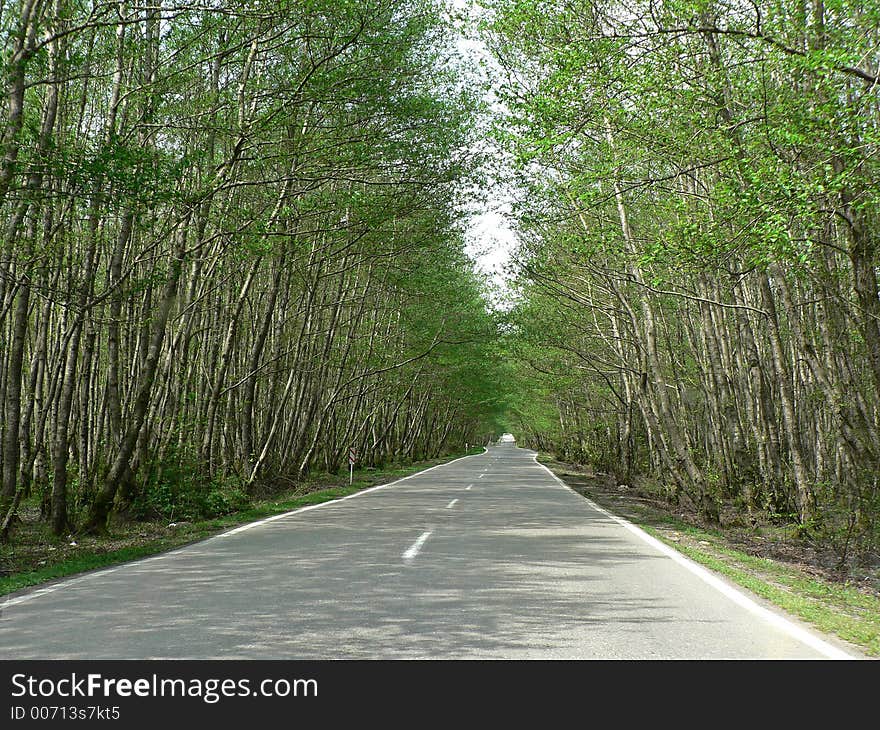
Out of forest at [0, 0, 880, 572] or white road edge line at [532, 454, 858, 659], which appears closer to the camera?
white road edge line at [532, 454, 858, 659]

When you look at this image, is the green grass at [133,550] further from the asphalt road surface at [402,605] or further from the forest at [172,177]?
the forest at [172,177]

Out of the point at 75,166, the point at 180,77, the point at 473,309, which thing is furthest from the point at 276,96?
the point at 473,309

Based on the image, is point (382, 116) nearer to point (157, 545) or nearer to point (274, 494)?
point (157, 545)

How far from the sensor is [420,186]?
16.8 m

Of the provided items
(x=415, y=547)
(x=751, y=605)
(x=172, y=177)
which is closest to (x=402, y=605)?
(x=751, y=605)

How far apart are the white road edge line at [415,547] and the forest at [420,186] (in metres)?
5.24

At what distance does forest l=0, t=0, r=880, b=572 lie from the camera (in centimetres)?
938

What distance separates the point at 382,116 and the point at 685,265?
22.7 feet

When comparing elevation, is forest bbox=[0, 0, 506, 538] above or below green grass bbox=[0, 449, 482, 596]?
above

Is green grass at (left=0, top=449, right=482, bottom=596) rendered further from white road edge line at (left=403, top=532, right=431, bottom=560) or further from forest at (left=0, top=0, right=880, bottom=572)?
white road edge line at (left=403, top=532, right=431, bottom=560)

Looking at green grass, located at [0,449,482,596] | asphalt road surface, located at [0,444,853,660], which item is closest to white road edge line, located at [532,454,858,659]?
asphalt road surface, located at [0,444,853,660]

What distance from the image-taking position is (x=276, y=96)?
1372 cm

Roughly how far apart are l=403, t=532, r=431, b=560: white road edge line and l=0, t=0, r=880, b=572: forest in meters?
5.24

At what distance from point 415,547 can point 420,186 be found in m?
9.31
